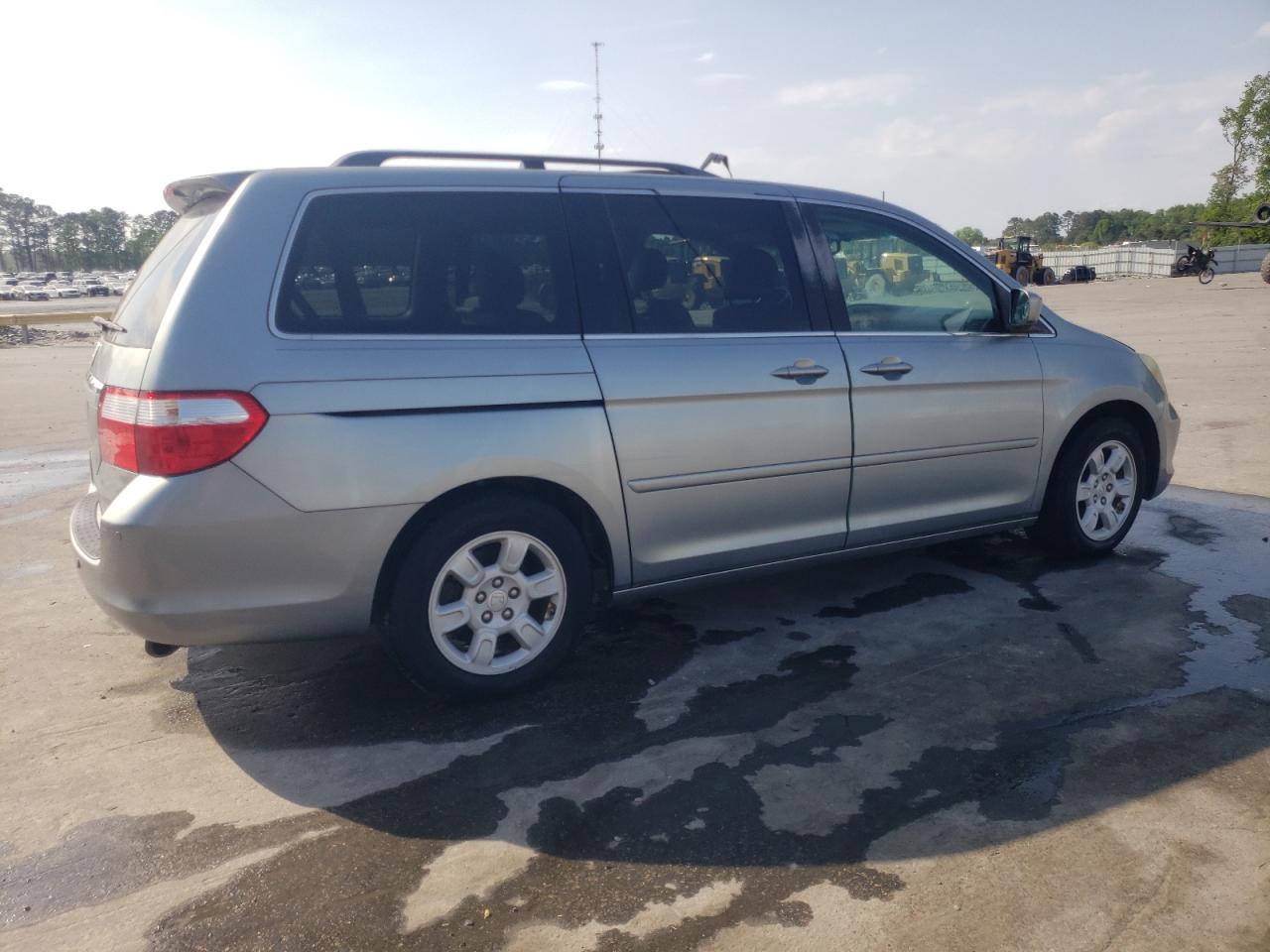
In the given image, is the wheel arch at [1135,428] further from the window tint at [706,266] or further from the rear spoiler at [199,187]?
the rear spoiler at [199,187]

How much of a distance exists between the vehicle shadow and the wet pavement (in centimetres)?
1

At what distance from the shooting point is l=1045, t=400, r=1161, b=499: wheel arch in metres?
5.01

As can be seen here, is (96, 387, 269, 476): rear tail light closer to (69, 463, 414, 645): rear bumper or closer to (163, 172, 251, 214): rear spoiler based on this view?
(69, 463, 414, 645): rear bumper

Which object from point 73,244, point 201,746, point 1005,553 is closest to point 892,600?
point 1005,553

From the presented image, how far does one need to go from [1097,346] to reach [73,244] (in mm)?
169815

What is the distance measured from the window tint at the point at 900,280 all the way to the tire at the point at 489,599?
170cm

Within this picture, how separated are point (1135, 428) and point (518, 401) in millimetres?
3495

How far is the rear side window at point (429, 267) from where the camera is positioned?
10.9 ft

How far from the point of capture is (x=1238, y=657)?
3.89 metres

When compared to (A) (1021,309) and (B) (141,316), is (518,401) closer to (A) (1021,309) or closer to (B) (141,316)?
(B) (141,316)

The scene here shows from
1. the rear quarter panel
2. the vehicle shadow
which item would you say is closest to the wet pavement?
the vehicle shadow

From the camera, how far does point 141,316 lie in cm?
345

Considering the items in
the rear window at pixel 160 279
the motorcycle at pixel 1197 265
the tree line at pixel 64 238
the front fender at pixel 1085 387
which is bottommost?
the front fender at pixel 1085 387

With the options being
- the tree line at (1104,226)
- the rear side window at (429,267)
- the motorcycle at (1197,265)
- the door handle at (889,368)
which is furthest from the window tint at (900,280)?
the tree line at (1104,226)
